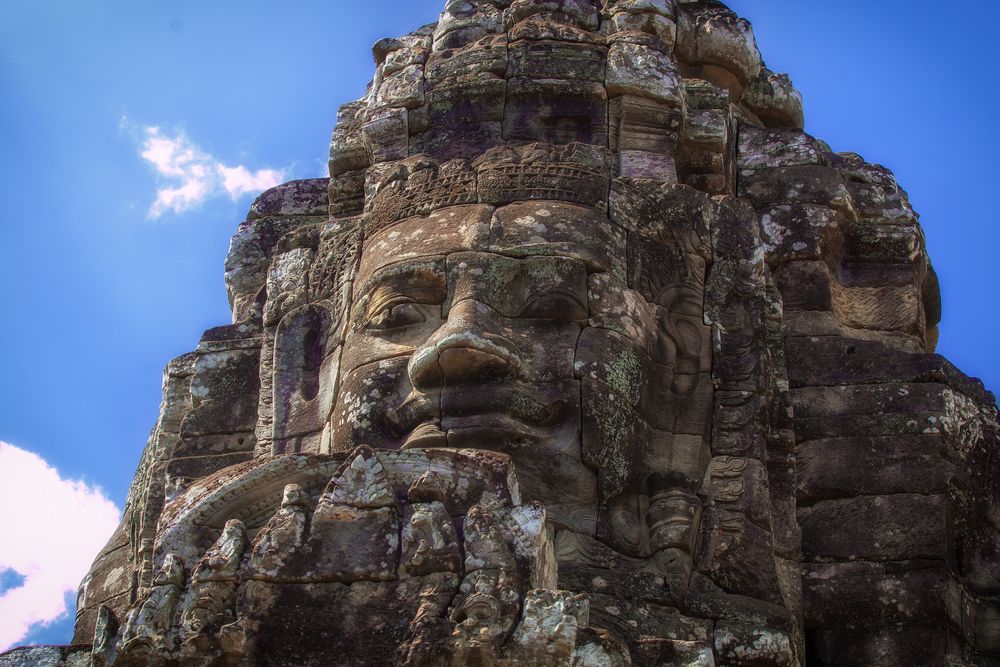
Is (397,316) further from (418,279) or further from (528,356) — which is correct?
(528,356)

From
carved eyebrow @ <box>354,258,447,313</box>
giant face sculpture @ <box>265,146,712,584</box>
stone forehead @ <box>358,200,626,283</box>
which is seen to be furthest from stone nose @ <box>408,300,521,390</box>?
stone forehead @ <box>358,200,626,283</box>

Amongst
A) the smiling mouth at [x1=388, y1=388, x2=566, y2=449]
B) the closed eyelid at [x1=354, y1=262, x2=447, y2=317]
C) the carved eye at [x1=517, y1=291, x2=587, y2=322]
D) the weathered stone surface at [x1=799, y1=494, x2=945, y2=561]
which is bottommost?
the weathered stone surface at [x1=799, y1=494, x2=945, y2=561]

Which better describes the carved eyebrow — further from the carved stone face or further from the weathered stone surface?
the weathered stone surface

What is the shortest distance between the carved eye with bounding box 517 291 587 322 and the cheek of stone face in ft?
2.34

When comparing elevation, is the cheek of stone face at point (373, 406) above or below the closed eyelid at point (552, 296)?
below

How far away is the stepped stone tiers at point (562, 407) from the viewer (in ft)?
24.7

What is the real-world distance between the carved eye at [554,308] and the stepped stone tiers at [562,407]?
0.01m

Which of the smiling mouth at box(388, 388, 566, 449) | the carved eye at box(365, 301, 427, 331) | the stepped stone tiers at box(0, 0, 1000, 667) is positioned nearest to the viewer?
the stepped stone tiers at box(0, 0, 1000, 667)

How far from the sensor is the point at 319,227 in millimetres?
10906

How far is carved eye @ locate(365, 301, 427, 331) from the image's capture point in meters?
9.48

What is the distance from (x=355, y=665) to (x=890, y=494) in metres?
3.71

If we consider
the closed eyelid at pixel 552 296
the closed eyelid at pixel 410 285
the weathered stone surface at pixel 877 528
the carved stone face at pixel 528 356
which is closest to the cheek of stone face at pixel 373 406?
the carved stone face at pixel 528 356

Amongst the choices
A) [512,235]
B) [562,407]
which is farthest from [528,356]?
[512,235]

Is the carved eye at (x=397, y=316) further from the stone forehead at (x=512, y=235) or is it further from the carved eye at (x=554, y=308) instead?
the carved eye at (x=554, y=308)
